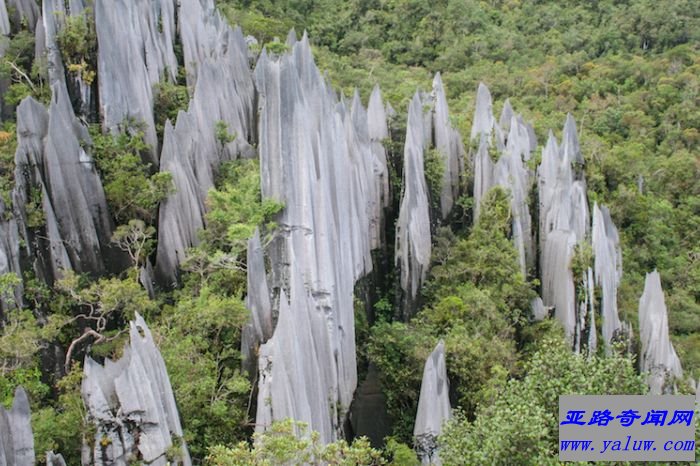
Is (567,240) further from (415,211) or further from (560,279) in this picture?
(415,211)

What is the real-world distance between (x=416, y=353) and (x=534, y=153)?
10750 mm

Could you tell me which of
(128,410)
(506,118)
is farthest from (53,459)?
(506,118)

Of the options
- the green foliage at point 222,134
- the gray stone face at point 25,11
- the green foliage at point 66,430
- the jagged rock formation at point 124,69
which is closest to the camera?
the green foliage at point 66,430

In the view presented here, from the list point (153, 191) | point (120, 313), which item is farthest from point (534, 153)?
point (120, 313)

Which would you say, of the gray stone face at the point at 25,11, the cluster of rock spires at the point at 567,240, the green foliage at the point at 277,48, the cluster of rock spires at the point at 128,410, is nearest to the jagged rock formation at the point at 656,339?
the cluster of rock spires at the point at 567,240

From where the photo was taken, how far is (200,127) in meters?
18.3

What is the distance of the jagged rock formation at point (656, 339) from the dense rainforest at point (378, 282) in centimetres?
57

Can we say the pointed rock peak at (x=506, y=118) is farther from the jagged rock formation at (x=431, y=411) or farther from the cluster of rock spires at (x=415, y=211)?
the jagged rock formation at (x=431, y=411)

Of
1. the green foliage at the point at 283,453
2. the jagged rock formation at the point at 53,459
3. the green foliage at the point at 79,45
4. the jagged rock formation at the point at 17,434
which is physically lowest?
the green foliage at the point at 283,453

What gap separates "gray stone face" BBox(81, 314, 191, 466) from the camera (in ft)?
33.8

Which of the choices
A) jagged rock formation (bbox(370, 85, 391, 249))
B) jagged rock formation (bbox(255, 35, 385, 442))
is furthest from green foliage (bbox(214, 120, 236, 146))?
jagged rock formation (bbox(370, 85, 391, 249))

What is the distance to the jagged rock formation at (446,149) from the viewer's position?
2208 cm

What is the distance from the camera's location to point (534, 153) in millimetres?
23531

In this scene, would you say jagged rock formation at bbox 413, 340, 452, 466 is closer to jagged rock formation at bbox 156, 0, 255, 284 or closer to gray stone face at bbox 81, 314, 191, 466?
gray stone face at bbox 81, 314, 191, 466
